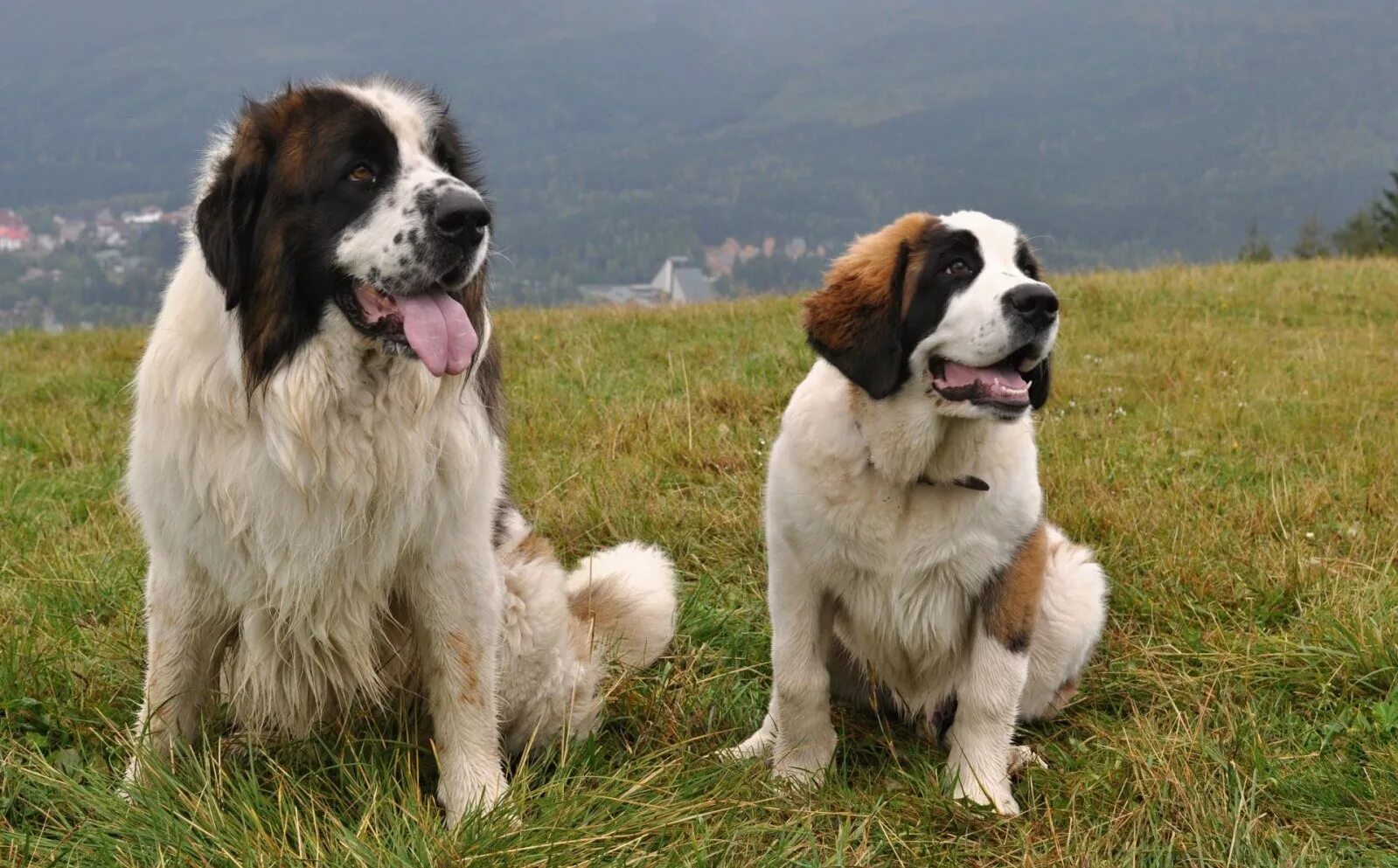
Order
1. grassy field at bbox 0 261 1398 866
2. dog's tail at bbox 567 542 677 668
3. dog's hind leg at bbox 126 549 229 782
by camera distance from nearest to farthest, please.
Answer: grassy field at bbox 0 261 1398 866 → dog's hind leg at bbox 126 549 229 782 → dog's tail at bbox 567 542 677 668

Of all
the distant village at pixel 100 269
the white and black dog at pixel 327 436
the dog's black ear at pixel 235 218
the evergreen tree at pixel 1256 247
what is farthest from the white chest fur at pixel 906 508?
the evergreen tree at pixel 1256 247

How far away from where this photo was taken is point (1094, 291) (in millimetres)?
9109

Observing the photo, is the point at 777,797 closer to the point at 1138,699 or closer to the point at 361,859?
the point at 361,859

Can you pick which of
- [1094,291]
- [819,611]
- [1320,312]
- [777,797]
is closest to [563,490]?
[819,611]

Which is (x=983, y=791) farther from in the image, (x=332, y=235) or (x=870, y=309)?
(x=332, y=235)

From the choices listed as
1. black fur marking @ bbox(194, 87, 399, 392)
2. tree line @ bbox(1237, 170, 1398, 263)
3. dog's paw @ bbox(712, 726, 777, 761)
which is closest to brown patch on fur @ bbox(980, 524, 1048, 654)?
dog's paw @ bbox(712, 726, 777, 761)

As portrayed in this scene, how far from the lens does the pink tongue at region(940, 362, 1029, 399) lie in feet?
9.37

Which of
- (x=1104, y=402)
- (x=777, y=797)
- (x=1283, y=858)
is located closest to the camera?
(x=1283, y=858)

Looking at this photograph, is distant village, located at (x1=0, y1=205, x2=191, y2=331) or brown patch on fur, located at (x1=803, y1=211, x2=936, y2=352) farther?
distant village, located at (x1=0, y1=205, x2=191, y2=331)

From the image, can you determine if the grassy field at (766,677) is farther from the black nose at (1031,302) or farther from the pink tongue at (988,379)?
the black nose at (1031,302)

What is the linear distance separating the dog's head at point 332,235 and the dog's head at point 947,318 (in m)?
1.01

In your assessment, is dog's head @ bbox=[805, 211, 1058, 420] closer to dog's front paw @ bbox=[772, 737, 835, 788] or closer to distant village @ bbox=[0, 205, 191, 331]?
dog's front paw @ bbox=[772, 737, 835, 788]

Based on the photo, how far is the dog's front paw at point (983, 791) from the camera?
2.83 meters

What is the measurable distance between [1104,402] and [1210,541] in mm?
2045
